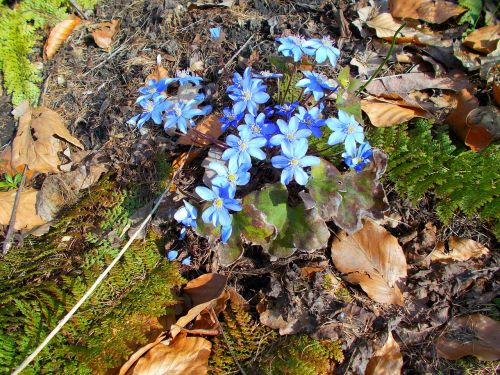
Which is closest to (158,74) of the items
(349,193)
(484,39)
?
(349,193)

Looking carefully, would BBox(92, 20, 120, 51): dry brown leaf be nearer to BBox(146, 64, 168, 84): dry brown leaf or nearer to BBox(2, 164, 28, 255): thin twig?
BBox(146, 64, 168, 84): dry brown leaf

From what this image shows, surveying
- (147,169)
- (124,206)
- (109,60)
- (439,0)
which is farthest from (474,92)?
(109,60)

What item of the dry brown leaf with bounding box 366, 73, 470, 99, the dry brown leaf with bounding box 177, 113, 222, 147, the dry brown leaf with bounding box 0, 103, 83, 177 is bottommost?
the dry brown leaf with bounding box 0, 103, 83, 177

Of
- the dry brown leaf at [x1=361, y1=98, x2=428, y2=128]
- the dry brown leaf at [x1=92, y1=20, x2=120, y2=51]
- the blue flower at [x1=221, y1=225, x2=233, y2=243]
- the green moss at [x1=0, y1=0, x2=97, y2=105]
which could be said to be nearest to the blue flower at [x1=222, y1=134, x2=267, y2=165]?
the blue flower at [x1=221, y1=225, x2=233, y2=243]

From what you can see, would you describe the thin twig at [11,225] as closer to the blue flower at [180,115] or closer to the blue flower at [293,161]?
the blue flower at [180,115]

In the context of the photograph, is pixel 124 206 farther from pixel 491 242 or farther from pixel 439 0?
pixel 439 0

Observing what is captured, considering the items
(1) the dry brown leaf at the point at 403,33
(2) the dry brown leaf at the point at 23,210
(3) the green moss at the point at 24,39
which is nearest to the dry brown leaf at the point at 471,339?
(1) the dry brown leaf at the point at 403,33
